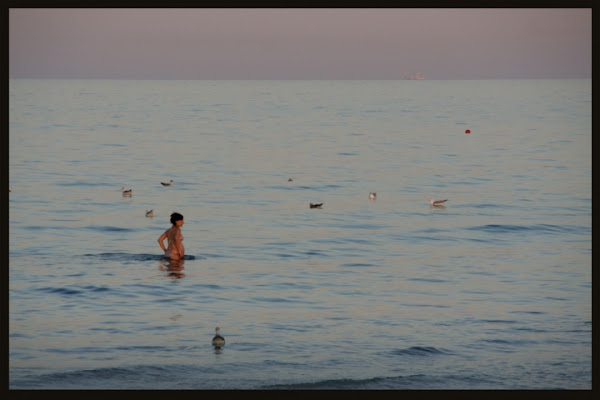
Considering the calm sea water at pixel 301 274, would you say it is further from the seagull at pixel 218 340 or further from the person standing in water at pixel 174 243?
the person standing in water at pixel 174 243

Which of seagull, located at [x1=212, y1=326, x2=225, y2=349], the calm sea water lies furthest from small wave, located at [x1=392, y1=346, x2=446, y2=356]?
seagull, located at [x1=212, y1=326, x2=225, y2=349]

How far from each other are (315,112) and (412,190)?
80.8m

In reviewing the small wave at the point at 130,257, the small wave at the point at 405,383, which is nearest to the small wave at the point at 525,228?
the small wave at the point at 130,257

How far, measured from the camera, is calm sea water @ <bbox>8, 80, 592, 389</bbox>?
1692cm

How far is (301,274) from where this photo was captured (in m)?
25.2

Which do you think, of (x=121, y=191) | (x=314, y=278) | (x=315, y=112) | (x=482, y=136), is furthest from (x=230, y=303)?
(x=315, y=112)

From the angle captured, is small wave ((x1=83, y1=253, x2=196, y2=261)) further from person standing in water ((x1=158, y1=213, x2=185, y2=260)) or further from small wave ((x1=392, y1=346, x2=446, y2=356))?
small wave ((x1=392, y1=346, x2=446, y2=356))

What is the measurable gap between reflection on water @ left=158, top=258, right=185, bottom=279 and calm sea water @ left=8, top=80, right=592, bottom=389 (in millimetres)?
142

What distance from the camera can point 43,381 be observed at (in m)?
15.8

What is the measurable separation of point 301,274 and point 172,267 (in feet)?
11.3

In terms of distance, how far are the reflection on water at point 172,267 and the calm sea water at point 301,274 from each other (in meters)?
0.14

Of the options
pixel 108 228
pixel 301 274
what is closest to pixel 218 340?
pixel 301 274

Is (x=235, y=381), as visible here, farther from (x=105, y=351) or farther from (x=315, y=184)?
(x=315, y=184)

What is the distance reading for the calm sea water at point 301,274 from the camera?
55.5 feet
